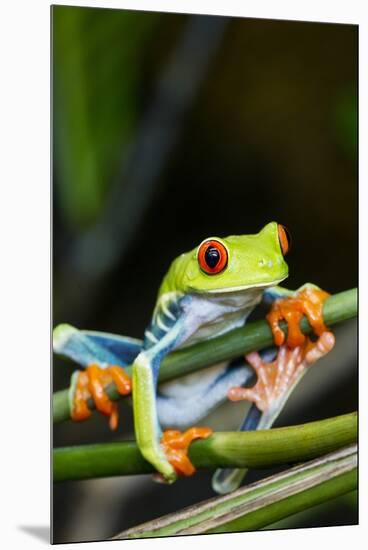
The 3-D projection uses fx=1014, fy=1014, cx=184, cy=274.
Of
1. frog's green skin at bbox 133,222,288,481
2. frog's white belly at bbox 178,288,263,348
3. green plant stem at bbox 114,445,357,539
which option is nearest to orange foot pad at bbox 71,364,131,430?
frog's green skin at bbox 133,222,288,481

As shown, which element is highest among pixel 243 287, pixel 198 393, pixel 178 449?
pixel 243 287

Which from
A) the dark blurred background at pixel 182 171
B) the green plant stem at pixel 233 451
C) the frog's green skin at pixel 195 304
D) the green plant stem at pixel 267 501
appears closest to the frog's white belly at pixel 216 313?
the frog's green skin at pixel 195 304

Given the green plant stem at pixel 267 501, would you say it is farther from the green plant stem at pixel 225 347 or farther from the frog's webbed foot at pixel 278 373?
the green plant stem at pixel 225 347

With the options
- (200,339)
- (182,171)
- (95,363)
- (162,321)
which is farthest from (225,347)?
(182,171)

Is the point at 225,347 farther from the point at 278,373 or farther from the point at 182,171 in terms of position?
the point at 182,171

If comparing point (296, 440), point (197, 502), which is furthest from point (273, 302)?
point (197, 502)

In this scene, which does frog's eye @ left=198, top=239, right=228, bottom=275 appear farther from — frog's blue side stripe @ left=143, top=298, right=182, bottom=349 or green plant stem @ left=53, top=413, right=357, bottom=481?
green plant stem @ left=53, top=413, right=357, bottom=481
